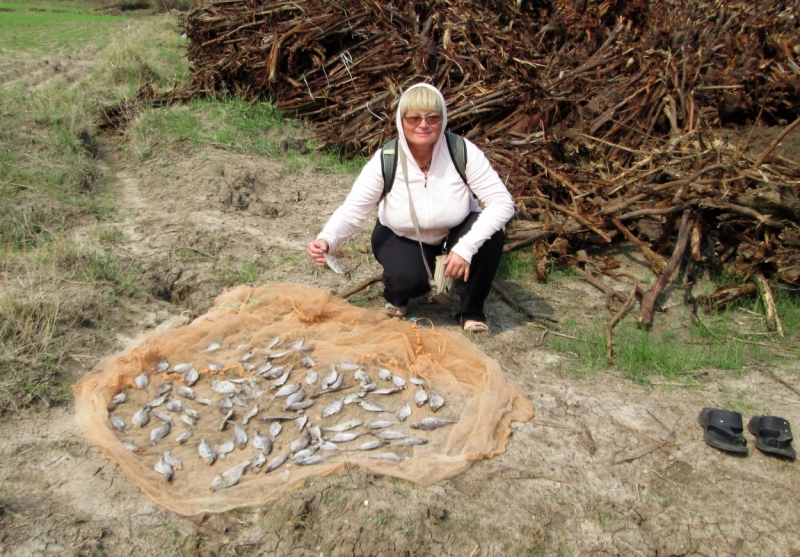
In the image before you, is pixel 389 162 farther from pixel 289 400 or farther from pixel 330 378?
pixel 289 400

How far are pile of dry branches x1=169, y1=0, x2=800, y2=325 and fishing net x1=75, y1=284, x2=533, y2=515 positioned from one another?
1.62 metres

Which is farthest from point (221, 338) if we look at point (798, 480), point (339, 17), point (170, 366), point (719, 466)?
point (339, 17)

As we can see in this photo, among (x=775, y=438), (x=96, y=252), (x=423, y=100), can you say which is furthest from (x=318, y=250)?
(x=775, y=438)

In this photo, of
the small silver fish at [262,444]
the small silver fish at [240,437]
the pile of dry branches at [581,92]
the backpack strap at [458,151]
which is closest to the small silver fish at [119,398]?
the small silver fish at [240,437]

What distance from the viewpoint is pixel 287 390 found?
339cm

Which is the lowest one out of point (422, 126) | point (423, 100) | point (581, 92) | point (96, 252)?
point (96, 252)

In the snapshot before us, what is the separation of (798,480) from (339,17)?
620 centimetres

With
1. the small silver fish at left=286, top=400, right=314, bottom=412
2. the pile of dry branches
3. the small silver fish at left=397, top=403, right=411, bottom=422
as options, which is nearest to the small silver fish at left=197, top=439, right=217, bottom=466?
the small silver fish at left=286, top=400, right=314, bottom=412

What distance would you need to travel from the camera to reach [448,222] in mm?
3848

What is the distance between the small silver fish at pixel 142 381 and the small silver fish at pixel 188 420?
1.02 ft

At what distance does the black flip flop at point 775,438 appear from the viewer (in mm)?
3047

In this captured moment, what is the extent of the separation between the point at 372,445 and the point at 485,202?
1577 millimetres

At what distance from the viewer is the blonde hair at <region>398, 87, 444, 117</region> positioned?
11.3 feet

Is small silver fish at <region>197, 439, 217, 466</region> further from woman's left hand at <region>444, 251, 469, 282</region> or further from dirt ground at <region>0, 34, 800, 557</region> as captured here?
woman's left hand at <region>444, 251, 469, 282</region>
